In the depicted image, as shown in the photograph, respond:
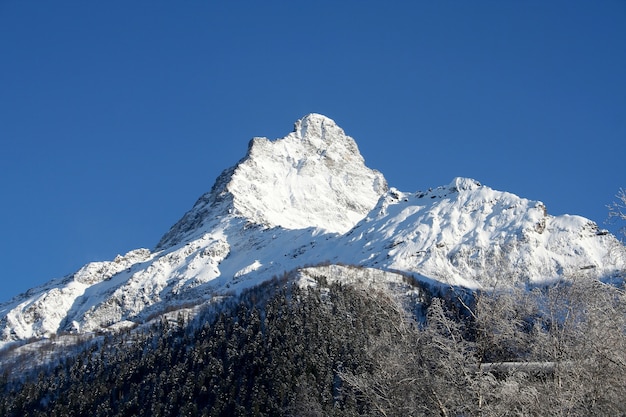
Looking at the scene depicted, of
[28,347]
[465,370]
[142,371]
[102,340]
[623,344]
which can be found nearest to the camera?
[623,344]

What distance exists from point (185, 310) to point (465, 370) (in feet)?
524

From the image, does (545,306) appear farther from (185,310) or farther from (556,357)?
(185,310)

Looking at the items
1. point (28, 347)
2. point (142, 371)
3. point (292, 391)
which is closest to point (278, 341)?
point (292, 391)

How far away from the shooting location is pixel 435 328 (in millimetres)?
20281

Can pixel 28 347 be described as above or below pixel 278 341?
above

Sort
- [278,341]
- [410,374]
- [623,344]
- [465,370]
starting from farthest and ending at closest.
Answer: [278,341]
[410,374]
[465,370]
[623,344]

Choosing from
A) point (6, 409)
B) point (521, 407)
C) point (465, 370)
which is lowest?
point (521, 407)

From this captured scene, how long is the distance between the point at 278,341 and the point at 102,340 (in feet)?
206

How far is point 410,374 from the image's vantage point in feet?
65.7

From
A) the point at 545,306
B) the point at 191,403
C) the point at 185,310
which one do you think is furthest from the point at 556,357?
the point at 185,310

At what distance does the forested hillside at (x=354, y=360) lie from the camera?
17.7 meters

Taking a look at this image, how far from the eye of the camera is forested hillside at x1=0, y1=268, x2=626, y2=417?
17.7 m

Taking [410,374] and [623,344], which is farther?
[410,374]

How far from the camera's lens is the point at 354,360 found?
92.1m
